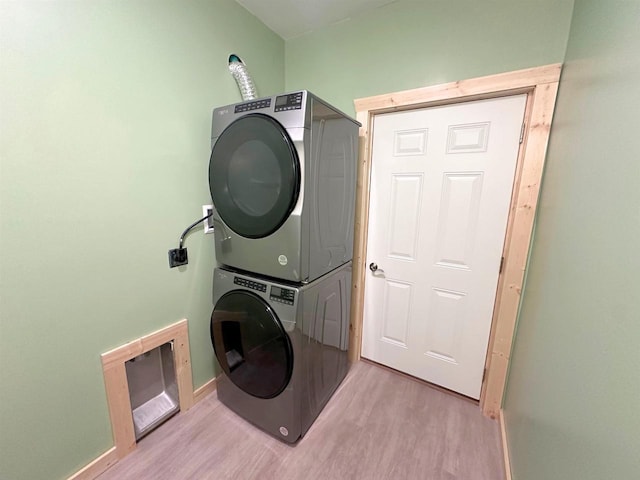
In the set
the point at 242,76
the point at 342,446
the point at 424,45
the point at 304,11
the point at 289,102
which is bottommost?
the point at 342,446

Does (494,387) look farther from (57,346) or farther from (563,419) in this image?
(57,346)

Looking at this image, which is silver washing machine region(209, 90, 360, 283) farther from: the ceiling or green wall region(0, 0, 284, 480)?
the ceiling

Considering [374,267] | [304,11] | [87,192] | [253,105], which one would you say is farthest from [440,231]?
[87,192]

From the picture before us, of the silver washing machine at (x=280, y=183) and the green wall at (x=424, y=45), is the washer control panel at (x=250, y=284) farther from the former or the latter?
the green wall at (x=424, y=45)

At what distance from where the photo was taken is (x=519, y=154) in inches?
Answer: 56.3

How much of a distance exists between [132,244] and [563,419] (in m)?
1.84

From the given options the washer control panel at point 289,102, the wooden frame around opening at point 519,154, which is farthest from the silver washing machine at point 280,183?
the wooden frame around opening at point 519,154

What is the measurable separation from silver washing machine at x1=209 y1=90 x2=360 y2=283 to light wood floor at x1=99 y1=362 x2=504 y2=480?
97cm

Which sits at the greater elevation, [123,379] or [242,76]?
[242,76]

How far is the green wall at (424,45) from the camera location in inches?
51.0

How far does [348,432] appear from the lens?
1.52m

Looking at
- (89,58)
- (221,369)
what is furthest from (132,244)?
(221,369)

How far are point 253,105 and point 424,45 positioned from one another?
113 centimetres

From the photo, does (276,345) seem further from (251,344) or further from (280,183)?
(280,183)
